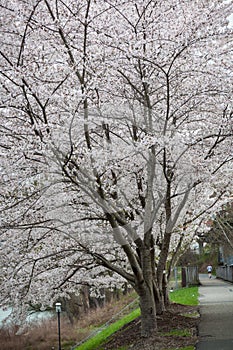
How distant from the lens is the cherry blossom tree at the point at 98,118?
8867mm

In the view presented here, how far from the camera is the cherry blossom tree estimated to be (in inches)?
349

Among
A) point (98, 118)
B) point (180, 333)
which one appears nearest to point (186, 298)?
point (180, 333)

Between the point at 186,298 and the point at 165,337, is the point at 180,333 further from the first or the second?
the point at 186,298

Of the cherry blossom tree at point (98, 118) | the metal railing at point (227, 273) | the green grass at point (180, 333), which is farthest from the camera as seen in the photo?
the metal railing at point (227, 273)

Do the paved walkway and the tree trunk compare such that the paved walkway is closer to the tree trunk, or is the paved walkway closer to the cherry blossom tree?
the tree trunk

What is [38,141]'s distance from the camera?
27.2 feet

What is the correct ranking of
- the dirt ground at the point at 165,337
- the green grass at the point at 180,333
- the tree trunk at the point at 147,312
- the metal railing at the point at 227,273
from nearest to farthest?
the dirt ground at the point at 165,337 → the green grass at the point at 180,333 → the tree trunk at the point at 147,312 → the metal railing at the point at 227,273

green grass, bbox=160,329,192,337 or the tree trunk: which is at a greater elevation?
the tree trunk

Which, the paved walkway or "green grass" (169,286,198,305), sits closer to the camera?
the paved walkway

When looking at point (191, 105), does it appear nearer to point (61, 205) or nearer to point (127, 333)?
point (61, 205)

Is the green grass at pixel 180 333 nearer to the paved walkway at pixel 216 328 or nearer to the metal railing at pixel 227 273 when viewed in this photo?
the paved walkway at pixel 216 328

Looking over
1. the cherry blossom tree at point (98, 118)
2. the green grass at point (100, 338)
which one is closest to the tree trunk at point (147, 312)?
the cherry blossom tree at point (98, 118)

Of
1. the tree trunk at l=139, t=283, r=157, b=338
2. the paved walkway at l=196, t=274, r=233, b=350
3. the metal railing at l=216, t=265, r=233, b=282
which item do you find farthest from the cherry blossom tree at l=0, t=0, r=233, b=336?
the metal railing at l=216, t=265, r=233, b=282

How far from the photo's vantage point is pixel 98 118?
9.95 metres
